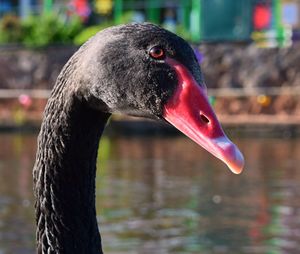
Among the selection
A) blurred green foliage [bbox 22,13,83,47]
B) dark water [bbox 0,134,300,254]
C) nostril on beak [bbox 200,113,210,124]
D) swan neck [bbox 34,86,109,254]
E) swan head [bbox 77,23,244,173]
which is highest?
blurred green foliage [bbox 22,13,83,47]

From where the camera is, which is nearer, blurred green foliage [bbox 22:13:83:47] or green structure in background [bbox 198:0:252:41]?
green structure in background [bbox 198:0:252:41]

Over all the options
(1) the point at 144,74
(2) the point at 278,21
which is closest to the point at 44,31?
(2) the point at 278,21

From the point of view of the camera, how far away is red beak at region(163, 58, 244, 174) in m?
2.52

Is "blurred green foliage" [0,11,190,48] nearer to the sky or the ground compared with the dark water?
nearer to the sky

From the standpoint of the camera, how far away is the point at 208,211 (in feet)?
31.6

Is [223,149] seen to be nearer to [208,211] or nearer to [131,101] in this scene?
[131,101]

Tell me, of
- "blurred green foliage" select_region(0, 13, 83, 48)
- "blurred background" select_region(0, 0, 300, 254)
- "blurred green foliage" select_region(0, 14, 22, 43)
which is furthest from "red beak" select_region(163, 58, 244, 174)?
"blurred green foliage" select_region(0, 14, 22, 43)

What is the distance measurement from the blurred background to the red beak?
3.89 feet

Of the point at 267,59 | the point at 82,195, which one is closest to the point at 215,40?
the point at 267,59

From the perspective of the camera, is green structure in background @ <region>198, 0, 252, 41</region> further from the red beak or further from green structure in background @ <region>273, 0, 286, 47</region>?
the red beak

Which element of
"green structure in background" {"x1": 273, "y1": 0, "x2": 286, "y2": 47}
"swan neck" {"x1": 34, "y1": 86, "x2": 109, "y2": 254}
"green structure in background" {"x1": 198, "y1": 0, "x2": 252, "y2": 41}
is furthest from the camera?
"green structure in background" {"x1": 273, "y1": 0, "x2": 286, "y2": 47}

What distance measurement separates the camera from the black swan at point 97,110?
2.64m

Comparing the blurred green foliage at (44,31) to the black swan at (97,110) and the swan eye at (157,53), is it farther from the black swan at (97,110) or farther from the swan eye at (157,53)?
the swan eye at (157,53)

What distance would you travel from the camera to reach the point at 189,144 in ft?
53.7
